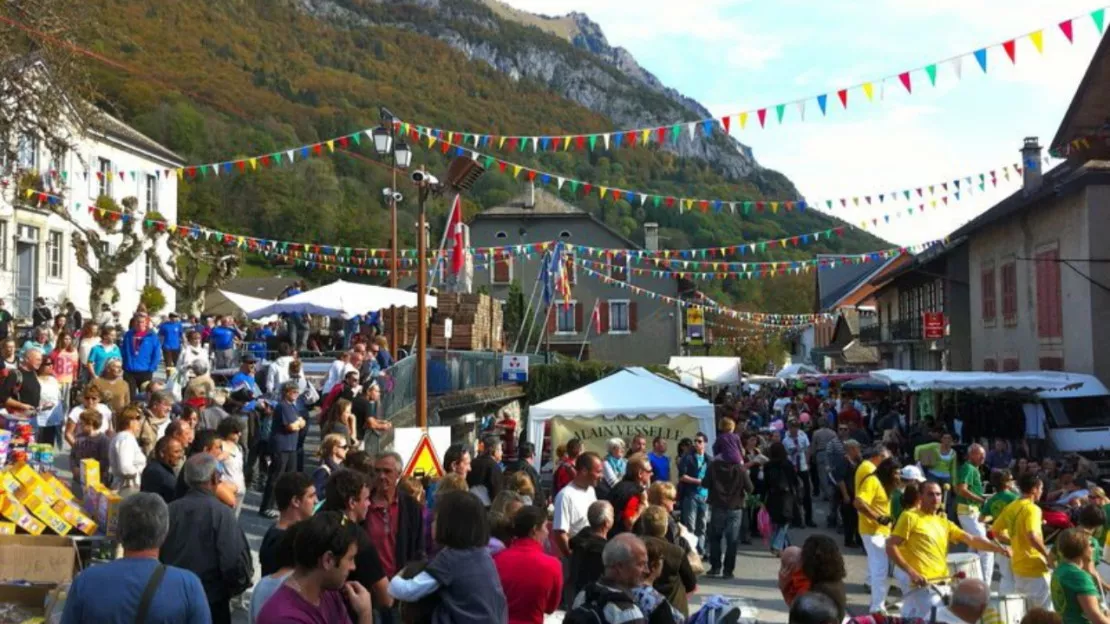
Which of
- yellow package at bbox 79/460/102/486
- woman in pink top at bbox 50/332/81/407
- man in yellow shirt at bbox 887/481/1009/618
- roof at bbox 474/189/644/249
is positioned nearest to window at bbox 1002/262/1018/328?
man in yellow shirt at bbox 887/481/1009/618

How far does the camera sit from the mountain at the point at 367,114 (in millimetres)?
85500

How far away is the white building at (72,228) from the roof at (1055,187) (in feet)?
72.8

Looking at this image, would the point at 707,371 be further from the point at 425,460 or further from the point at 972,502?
the point at 425,460

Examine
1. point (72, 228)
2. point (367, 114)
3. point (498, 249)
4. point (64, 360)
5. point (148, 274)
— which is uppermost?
point (367, 114)

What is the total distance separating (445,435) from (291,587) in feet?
23.8

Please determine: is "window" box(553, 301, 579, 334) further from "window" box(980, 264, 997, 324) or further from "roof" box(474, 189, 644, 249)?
"window" box(980, 264, 997, 324)

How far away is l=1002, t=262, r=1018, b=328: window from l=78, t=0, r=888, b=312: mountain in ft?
68.2

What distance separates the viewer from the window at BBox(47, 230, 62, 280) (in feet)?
130

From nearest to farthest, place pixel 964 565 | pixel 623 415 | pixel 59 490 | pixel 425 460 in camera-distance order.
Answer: pixel 59 490 < pixel 964 565 < pixel 425 460 < pixel 623 415

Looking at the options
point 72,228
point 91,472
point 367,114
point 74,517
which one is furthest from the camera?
point 367,114

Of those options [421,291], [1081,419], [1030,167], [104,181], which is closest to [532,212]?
[104,181]

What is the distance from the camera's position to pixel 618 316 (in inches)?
Result: 2403

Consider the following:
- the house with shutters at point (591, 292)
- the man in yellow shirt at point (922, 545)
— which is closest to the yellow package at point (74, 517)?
the man in yellow shirt at point (922, 545)

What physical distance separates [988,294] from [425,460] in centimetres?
2328
